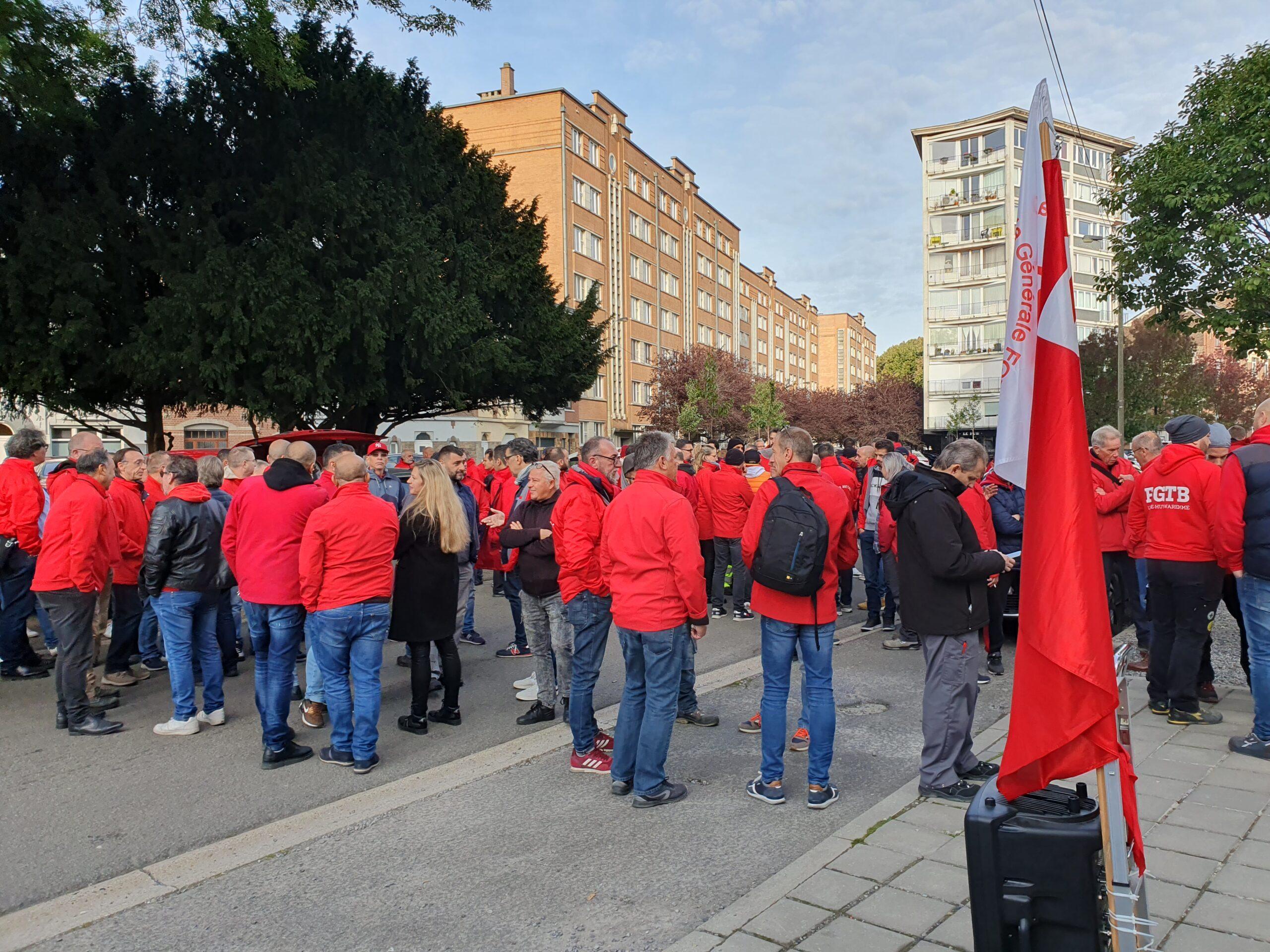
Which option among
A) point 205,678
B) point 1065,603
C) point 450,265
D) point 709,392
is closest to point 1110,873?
point 1065,603

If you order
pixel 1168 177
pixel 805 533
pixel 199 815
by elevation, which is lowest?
pixel 199 815

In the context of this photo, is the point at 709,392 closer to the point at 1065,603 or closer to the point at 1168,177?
the point at 1168,177

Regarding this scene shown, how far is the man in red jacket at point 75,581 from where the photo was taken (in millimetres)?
6137

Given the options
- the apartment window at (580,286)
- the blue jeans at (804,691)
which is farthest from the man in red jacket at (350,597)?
the apartment window at (580,286)

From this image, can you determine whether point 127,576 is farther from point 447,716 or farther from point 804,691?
point 804,691

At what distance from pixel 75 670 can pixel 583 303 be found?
890 inches

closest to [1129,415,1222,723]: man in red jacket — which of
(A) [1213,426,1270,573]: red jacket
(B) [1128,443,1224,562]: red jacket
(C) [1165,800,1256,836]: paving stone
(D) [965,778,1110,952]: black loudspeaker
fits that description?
(B) [1128,443,1224,562]: red jacket

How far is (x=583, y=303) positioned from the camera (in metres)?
27.8

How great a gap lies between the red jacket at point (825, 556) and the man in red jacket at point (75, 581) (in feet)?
15.1

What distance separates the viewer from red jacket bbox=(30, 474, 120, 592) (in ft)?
20.1

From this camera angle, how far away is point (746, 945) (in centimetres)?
332

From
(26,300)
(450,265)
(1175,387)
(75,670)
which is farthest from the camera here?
(1175,387)

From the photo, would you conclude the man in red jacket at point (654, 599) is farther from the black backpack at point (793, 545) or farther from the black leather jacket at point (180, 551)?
the black leather jacket at point (180, 551)

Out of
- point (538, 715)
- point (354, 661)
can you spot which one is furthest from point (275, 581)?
point (538, 715)
